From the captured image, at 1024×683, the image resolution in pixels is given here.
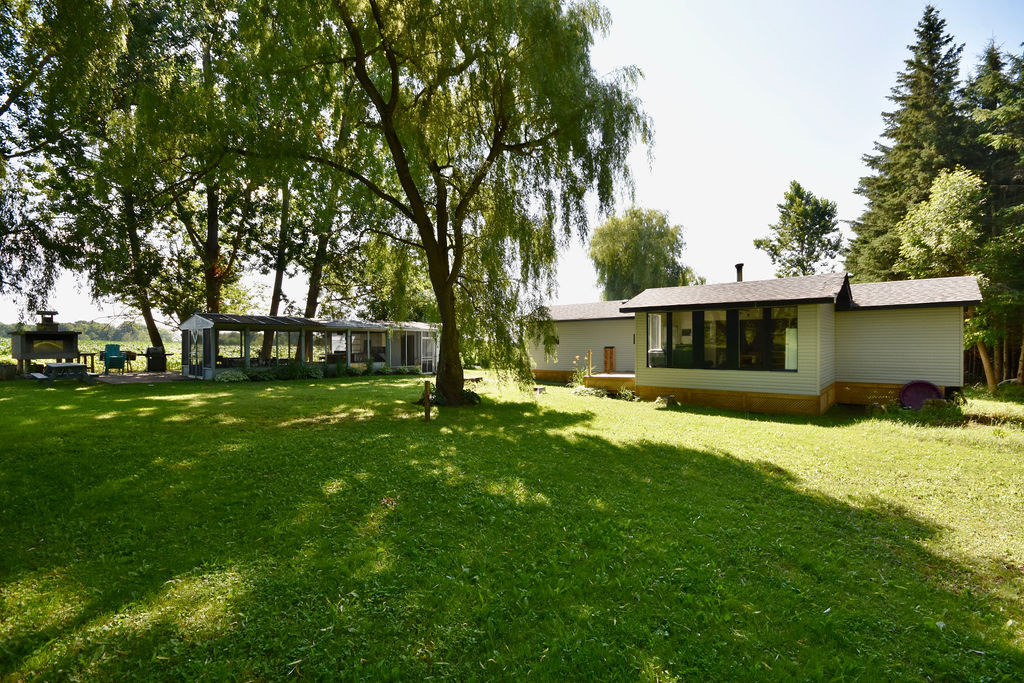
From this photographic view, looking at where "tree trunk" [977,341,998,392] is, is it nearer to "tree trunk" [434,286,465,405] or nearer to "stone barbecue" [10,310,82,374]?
"tree trunk" [434,286,465,405]

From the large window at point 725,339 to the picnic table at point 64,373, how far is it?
1852 centimetres

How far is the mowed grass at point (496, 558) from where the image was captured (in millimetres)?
2537

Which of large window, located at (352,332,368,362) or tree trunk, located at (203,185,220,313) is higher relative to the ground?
tree trunk, located at (203,185,220,313)

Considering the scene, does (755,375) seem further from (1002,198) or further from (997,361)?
(1002,198)

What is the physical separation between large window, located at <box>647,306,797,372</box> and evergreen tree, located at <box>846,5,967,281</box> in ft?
35.7

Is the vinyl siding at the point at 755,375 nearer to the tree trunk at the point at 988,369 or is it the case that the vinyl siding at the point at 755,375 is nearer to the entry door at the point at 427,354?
the tree trunk at the point at 988,369

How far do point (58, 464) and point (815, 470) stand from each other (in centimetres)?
981

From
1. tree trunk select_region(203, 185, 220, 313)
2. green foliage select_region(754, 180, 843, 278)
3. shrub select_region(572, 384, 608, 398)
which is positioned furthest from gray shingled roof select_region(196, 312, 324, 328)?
green foliage select_region(754, 180, 843, 278)

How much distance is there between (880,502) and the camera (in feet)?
17.2

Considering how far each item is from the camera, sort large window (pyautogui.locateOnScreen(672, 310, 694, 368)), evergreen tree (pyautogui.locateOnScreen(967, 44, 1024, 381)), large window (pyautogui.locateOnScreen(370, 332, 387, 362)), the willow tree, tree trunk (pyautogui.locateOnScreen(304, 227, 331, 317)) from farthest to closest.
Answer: large window (pyautogui.locateOnScreen(370, 332, 387, 362)) < tree trunk (pyautogui.locateOnScreen(304, 227, 331, 317)) < evergreen tree (pyautogui.locateOnScreen(967, 44, 1024, 381)) < large window (pyautogui.locateOnScreen(672, 310, 694, 368)) < the willow tree

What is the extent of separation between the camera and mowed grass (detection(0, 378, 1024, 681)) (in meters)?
2.54

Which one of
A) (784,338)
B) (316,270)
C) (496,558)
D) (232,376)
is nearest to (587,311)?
(784,338)

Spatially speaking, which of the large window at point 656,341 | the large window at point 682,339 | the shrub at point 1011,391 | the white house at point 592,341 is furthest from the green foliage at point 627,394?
the shrub at point 1011,391

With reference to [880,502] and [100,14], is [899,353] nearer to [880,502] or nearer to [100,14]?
[880,502]
